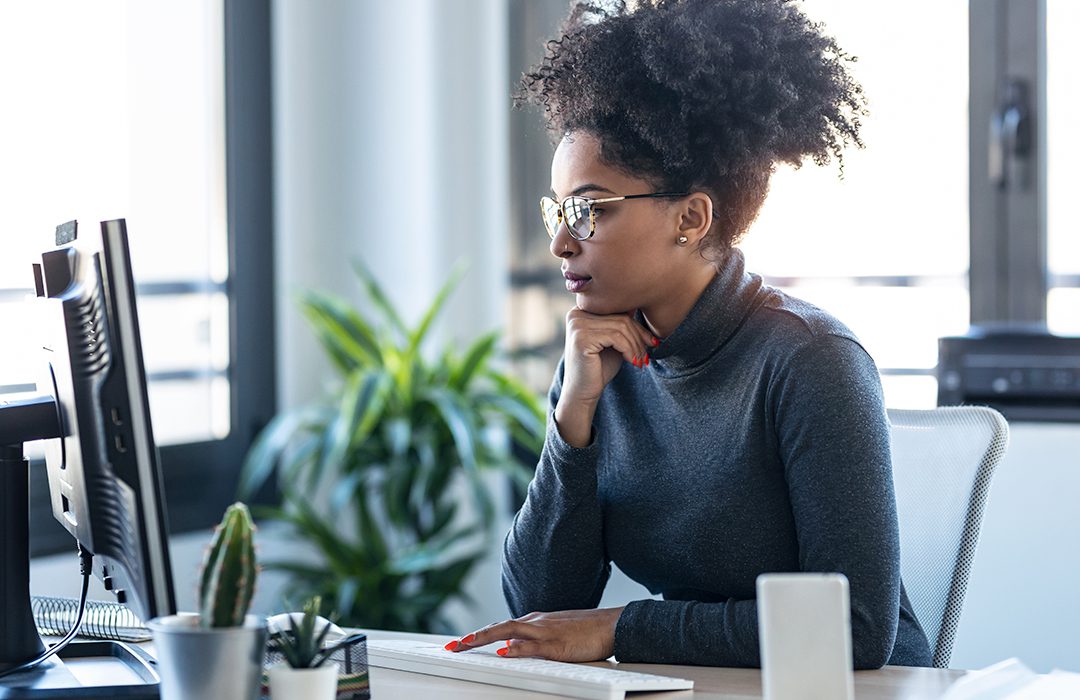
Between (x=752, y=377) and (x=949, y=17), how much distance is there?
199 cm

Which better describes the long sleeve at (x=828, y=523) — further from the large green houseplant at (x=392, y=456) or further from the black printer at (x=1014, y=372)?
the large green houseplant at (x=392, y=456)

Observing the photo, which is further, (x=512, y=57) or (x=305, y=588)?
(x=512, y=57)

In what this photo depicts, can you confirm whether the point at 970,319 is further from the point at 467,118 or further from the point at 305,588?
the point at 305,588

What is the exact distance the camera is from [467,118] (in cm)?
362

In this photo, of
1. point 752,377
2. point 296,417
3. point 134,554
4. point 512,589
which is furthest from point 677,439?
point 296,417

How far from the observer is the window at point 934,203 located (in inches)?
122

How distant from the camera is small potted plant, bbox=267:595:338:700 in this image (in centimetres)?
106

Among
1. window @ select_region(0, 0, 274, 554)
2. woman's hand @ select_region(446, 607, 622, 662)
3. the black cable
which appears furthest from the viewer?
window @ select_region(0, 0, 274, 554)

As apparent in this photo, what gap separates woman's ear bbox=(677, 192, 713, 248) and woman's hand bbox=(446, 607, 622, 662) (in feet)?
1.61

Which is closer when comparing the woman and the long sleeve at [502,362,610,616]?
the woman

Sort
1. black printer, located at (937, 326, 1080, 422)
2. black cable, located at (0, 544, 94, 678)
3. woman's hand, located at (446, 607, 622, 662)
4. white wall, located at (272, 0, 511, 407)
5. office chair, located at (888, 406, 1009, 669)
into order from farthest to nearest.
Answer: white wall, located at (272, 0, 511, 407), black printer, located at (937, 326, 1080, 422), office chair, located at (888, 406, 1009, 669), woman's hand, located at (446, 607, 622, 662), black cable, located at (0, 544, 94, 678)

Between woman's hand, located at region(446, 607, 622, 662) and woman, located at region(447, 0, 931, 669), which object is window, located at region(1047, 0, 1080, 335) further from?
woman's hand, located at region(446, 607, 622, 662)

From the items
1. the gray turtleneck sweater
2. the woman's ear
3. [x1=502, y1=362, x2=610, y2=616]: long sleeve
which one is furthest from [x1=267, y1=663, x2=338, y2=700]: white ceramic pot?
the woman's ear

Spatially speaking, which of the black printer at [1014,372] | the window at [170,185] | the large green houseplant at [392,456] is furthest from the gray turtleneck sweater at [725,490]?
the window at [170,185]
